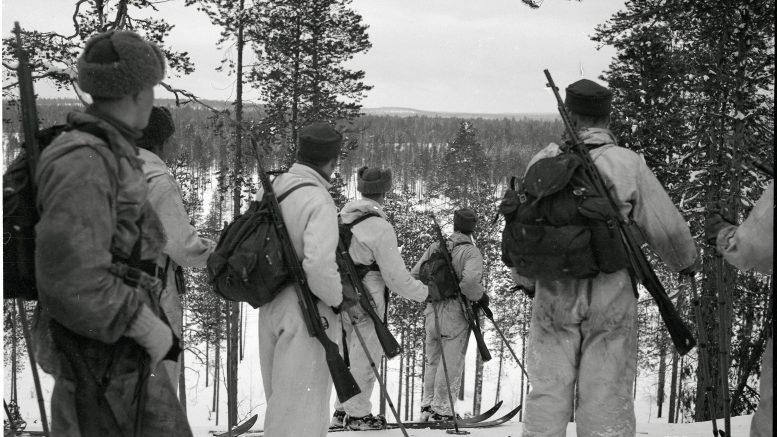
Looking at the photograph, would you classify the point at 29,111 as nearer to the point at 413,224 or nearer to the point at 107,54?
the point at 107,54

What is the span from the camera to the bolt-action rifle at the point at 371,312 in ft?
16.2

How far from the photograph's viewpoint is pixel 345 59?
2267 centimetres

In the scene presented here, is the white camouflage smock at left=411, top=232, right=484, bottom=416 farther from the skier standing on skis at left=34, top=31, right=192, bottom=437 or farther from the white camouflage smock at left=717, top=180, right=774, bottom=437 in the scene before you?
the skier standing on skis at left=34, top=31, right=192, bottom=437

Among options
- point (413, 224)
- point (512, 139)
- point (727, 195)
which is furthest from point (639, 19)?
point (512, 139)

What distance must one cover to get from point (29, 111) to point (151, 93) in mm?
414

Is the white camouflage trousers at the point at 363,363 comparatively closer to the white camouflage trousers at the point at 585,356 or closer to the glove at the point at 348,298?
the glove at the point at 348,298

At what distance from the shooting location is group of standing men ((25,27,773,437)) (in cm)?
218

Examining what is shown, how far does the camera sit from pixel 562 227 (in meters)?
3.96

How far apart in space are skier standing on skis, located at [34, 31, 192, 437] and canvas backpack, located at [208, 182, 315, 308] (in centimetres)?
141

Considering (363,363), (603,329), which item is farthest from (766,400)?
(363,363)

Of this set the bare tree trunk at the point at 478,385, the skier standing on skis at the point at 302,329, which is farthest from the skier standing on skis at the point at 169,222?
the bare tree trunk at the point at 478,385

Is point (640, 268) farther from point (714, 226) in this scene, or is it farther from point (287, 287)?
point (287, 287)

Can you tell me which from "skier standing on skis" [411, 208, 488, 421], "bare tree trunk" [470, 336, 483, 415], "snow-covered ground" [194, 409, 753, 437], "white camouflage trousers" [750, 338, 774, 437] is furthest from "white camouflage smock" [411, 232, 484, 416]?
"bare tree trunk" [470, 336, 483, 415]

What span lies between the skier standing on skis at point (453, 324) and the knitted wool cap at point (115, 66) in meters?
5.77
